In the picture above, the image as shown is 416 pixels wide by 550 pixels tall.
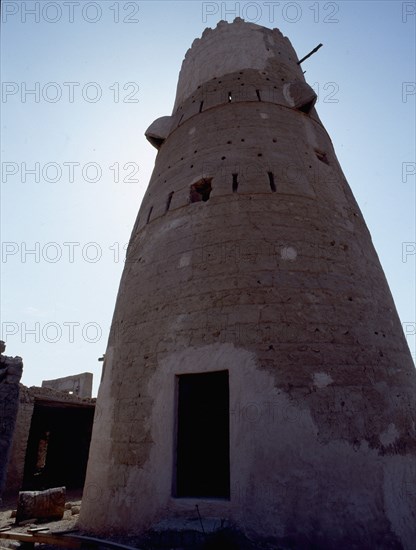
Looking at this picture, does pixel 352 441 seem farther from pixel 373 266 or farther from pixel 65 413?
pixel 65 413

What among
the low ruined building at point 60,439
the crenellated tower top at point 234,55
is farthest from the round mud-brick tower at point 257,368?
the low ruined building at point 60,439

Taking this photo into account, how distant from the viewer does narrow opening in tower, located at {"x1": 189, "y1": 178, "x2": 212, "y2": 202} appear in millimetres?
7448

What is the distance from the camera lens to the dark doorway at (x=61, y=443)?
14367 millimetres

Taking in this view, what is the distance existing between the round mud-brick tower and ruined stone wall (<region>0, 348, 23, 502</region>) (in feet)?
5.62

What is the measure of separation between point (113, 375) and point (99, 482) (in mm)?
1674

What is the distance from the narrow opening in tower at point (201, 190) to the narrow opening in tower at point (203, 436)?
3673mm

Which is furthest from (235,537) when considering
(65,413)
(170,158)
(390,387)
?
(65,413)

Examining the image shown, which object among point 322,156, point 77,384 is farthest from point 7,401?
point 77,384

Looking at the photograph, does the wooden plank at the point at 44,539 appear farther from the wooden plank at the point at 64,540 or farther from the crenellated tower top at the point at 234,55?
the crenellated tower top at the point at 234,55

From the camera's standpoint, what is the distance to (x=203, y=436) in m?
5.33

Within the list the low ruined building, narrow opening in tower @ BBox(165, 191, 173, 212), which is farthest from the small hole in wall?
the low ruined building

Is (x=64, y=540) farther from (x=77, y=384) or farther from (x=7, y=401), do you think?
(x=77, y=384)

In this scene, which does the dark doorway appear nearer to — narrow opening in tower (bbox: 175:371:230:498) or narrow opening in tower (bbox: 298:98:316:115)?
narrow opening in tower (bbox: 175:371:230:498)

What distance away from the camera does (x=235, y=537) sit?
4121 mm
